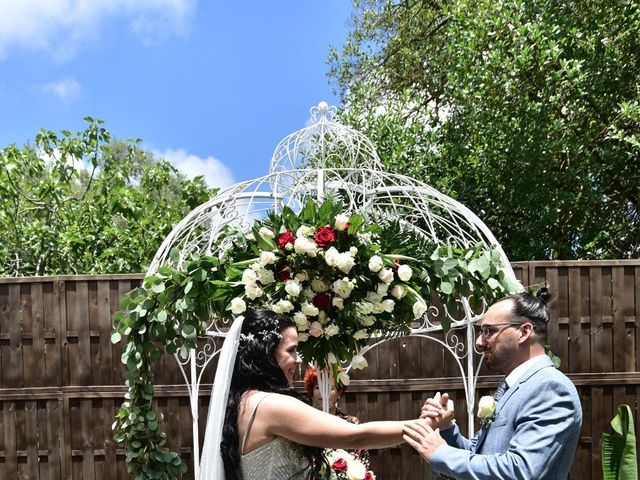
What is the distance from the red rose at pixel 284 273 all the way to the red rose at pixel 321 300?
0.15 metres

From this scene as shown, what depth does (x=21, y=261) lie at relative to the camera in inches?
302

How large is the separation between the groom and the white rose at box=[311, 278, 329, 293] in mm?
901

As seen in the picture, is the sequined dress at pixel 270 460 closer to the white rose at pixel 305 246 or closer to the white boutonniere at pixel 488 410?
the white boutonniere at pixel 488 410

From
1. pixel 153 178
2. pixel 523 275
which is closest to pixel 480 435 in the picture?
pixel 523 275

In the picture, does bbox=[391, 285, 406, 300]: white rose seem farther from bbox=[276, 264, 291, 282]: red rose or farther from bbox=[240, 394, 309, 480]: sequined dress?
bbox=[240, 394, 309, 480]: sequined dress

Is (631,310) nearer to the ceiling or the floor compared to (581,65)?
nearer to the floor

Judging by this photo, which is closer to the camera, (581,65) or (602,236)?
(581,65)

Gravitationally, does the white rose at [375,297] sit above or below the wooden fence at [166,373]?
above

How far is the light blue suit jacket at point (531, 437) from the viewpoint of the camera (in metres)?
2.15

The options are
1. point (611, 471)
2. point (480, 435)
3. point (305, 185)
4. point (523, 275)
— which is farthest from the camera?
point (523, 275)

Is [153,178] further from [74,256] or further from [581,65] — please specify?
[581,65]

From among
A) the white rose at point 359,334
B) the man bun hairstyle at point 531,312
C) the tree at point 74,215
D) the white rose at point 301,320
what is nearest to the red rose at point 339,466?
the white rose at point 359,334

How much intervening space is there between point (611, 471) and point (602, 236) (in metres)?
3.71

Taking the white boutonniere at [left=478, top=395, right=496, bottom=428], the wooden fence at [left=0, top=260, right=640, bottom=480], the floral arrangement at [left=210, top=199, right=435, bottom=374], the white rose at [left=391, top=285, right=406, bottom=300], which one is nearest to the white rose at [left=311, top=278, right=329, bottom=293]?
the floral arrangement at [left=210, top=199, right=435, bottom=374]
